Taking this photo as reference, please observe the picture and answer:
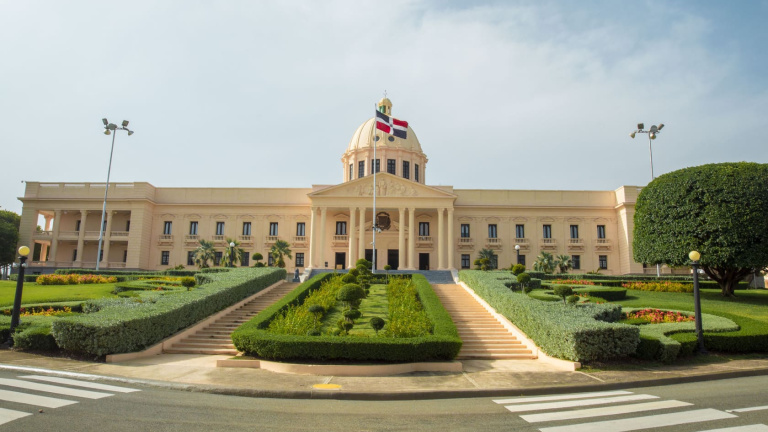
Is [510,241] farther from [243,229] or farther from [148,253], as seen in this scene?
[148,253]

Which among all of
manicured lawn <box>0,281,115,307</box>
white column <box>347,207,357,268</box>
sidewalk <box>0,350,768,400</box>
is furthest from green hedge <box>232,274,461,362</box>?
white column <box>347,207,357,268</box>

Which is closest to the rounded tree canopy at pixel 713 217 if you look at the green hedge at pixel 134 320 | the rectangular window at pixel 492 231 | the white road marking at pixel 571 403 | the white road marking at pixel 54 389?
the white road marking at pixel 571 403

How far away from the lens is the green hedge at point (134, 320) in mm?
13781

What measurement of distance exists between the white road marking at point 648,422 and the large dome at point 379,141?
46675 millimetres

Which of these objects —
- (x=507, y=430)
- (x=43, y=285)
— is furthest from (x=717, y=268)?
(x=43, y=285)

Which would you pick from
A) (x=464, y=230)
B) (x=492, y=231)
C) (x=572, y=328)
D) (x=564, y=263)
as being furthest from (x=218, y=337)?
(x=492, y=231)

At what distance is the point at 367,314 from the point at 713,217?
1922 centimetres

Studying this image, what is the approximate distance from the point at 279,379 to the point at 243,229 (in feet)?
129

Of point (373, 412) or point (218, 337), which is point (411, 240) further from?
point (373, 412)

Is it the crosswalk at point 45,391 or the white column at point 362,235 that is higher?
the white column at point 362,235

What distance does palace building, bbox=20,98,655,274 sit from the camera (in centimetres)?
4816

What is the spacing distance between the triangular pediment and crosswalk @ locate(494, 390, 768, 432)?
35560 mm

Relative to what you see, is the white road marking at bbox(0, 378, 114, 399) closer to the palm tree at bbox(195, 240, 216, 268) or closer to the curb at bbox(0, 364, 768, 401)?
the curb at bbox(0, 364, 768, 401)

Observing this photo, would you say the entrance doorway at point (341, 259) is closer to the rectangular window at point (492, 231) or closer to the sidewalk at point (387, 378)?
the rectangular window at point (492, 231)
